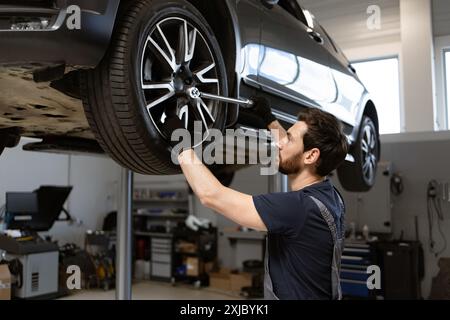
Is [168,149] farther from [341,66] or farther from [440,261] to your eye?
[440,261]

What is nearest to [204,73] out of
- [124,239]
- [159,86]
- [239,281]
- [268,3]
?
[159,86]

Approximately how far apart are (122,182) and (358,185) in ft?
6.13

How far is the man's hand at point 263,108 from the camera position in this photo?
1.77 m

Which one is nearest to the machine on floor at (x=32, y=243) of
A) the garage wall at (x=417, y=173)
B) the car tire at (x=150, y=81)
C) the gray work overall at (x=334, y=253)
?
the car tire at (x=150, y=81)

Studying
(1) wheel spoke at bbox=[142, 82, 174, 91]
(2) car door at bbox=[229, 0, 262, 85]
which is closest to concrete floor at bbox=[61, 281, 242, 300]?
(2) car door at bbox=[229, 0, 262, 85]

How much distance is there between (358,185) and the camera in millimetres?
3307

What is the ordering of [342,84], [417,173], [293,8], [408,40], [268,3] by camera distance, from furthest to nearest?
1. [417,173]
2. [408,40]
3. [342,84]
4. [293,8]
5. [268,3]

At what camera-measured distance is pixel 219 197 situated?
4.25 ft

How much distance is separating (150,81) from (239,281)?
4.91 metres

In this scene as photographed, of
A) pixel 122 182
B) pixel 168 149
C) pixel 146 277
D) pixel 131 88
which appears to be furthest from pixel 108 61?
pixel 146 277

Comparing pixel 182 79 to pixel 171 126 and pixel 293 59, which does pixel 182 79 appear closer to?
pixel 171 126

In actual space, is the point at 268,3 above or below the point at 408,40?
below

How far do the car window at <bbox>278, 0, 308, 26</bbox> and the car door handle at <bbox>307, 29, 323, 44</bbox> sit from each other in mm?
67

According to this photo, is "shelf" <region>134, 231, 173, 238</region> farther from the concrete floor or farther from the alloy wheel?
the alloy wheel
